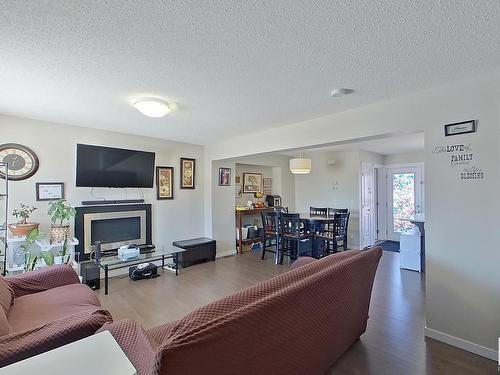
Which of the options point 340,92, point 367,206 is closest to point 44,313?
point 340,92

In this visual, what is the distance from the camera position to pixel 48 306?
198cm

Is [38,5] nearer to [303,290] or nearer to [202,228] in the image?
[303,290]

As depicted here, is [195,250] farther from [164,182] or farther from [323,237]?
[323,237]

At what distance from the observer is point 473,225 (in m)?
2.21

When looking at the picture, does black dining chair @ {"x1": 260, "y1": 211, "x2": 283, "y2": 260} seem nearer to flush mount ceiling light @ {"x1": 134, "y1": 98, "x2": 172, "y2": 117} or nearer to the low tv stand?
the low tv stand

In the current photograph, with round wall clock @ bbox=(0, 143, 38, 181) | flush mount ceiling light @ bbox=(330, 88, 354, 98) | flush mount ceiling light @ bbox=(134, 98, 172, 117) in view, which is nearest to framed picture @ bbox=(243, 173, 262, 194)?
flush mount ceiling light @ bbox=(134, 98, 172, 117)

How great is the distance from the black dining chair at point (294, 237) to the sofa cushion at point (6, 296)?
3.82m

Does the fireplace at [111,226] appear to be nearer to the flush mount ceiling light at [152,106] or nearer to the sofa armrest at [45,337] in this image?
the flush mount ceiling light at [152,106]

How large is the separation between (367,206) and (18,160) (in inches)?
262

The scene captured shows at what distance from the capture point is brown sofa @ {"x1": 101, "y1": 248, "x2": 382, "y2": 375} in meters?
1.03

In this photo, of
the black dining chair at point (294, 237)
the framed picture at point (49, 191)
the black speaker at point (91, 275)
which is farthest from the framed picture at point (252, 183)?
the framed picture at point (49, 191)

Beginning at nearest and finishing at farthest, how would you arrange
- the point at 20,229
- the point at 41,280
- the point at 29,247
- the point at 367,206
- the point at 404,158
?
the point at 41,280
the point at 29,247
the point at 20,229
the point at 367,206
the point at 404,158

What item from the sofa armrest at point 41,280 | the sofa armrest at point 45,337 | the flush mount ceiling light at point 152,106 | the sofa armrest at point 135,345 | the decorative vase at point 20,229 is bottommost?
the sofa armrest at point 41,280

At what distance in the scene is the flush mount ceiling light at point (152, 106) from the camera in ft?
8.54
